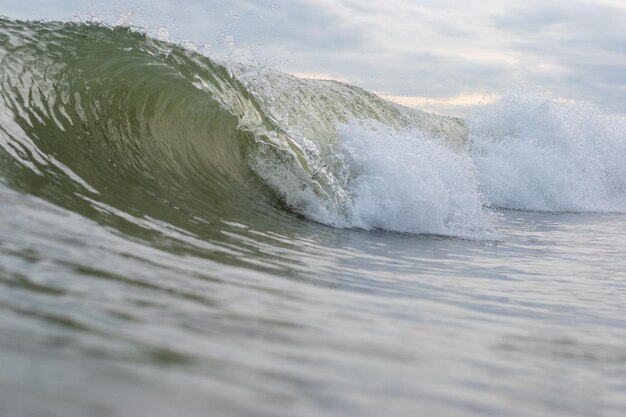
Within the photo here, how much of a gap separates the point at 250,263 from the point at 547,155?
1433cm

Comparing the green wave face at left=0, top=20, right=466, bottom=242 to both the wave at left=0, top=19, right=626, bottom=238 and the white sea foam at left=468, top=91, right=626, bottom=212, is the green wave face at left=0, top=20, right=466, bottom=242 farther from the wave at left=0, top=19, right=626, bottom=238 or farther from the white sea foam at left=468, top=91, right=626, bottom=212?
the white sea foam at left=468, top=91, right=626, bottom=212

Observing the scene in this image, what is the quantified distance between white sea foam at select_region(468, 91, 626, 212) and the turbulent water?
3.20 meters

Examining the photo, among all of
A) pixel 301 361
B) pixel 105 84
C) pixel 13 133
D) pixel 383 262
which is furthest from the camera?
pixel 105 84

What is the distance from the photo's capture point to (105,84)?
317 inches

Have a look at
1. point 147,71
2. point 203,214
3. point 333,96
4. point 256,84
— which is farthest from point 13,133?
point 333,96

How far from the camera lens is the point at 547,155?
17.3 meters

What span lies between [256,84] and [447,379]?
8150 mm

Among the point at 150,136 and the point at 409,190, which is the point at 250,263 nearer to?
the point at 150,136

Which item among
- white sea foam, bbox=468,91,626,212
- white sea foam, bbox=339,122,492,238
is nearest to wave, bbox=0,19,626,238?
white sea foam, bbox=339,122,492,238

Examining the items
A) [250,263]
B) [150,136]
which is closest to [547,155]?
[150,136]

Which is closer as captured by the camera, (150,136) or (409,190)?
(150,136)

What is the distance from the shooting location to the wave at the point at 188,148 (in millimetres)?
5492

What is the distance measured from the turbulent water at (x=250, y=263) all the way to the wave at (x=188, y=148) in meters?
0.03

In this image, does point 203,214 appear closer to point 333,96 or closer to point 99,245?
point 99,245
